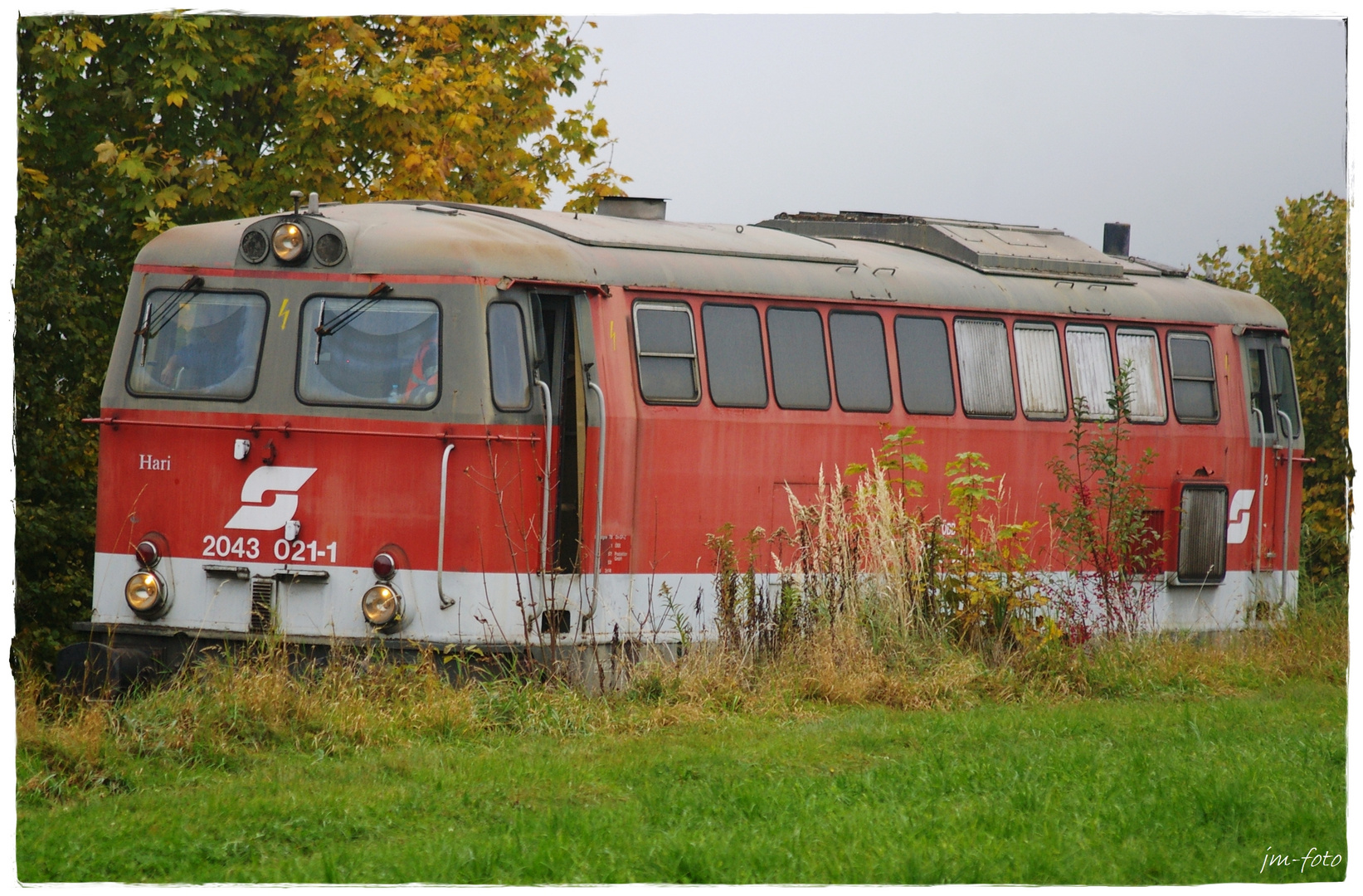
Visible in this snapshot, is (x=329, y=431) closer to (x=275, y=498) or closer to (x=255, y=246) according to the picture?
(x=275, y=498)

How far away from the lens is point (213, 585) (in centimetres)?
1029

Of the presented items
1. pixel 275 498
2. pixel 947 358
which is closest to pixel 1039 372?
pixel 947 358

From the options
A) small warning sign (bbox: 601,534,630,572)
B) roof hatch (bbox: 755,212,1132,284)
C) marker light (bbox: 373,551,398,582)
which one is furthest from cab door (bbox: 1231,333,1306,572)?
marker light (bbox: 373,551,398,582)

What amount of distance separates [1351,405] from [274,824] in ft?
17.0

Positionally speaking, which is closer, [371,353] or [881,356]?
[371,353]

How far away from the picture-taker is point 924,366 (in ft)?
41.0

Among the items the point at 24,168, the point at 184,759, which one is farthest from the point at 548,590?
the point at 24,168

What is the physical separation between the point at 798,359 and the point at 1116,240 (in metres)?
5.61

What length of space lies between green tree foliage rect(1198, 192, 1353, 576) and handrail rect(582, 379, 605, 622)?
8719 millimetres

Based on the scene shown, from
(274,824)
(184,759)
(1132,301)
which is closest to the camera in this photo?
(274,824)

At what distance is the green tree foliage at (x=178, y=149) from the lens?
511 inches

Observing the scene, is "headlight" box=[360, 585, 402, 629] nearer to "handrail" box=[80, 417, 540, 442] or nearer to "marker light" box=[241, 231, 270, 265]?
"handrail" box=[80, 417, 540, 442]

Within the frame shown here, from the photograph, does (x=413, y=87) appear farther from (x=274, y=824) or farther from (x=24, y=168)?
(x=274, y=824)

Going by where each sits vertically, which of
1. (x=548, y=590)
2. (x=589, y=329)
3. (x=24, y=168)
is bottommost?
(x=548, y=590)
